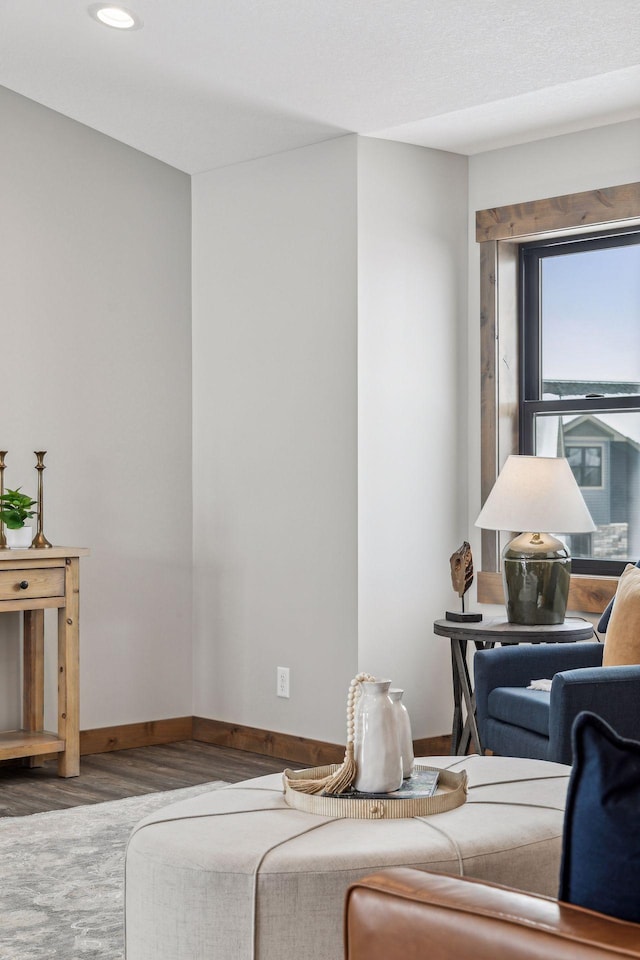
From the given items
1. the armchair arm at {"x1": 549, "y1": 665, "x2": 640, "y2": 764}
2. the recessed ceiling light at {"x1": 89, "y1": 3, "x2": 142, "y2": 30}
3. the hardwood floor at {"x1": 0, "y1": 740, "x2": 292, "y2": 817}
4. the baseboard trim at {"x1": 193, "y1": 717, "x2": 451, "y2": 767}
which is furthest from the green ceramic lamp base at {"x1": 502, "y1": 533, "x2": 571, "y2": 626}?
Answer: the recessed ceiling light at {"x1": 89, "y1": 3, "x2": 142, "y2": 30}

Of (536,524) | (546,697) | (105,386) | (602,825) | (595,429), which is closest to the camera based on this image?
(602,825)

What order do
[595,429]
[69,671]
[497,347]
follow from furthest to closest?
1. [497,347]
2. [595,429]
3. [69,671]

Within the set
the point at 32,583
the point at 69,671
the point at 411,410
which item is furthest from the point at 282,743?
the point at 411,410

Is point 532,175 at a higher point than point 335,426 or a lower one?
higher

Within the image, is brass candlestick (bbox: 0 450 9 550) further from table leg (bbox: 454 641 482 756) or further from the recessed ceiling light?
table leg (bbox: 454 641 482 756)

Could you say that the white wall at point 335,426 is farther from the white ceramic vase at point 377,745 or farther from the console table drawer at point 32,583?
the white ceramic vase at point 377,745

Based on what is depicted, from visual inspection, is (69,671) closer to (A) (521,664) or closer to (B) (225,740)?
(B) (225,740)

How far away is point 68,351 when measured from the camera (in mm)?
4980

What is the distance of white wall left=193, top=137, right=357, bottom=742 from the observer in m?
4.66

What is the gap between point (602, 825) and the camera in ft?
3.86

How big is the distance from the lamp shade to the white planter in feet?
5.79

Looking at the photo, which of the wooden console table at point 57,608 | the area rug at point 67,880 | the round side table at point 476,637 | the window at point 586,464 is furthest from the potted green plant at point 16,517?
the window at point 586,464

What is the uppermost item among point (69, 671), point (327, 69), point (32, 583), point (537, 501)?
point (327, 69)

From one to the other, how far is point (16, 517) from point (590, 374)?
2370 millimetres
